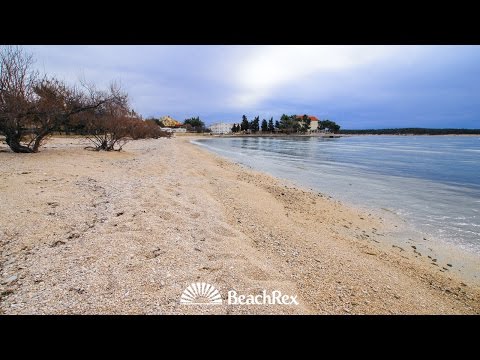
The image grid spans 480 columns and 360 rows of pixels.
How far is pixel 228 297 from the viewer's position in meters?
2.60

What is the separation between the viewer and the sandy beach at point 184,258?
8.37 feet

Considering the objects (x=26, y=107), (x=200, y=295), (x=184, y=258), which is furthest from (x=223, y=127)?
(x=200, y=295)

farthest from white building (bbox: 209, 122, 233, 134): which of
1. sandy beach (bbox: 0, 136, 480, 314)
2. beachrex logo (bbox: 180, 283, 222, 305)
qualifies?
beachrex logo (bbox: 180, 283, 222, 305)

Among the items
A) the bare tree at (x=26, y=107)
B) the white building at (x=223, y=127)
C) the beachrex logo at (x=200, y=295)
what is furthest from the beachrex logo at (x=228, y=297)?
the white building at (x=223, y=127)

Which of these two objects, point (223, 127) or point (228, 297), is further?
point (223, 127)

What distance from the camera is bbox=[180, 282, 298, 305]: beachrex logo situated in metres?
2.52

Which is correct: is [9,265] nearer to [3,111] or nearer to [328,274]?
[328,274]

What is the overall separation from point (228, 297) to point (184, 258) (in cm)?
104

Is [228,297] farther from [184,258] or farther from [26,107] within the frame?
[26,107]

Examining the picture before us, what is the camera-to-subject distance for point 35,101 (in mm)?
13906

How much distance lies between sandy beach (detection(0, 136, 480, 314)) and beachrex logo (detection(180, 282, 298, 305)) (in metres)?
0.08

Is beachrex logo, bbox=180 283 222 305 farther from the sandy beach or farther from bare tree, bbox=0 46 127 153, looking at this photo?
bare tree, bbox=0 46 127 153

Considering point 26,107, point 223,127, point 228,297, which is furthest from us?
point 223,127
